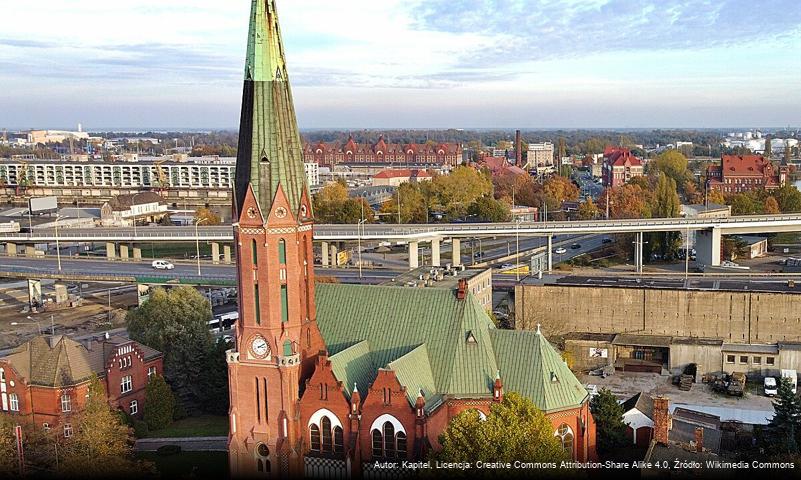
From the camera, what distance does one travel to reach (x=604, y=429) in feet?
169

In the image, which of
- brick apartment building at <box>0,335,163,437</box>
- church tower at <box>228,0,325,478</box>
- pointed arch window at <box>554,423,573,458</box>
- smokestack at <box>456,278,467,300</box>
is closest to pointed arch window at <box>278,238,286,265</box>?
church tower at <box>228,0,325,478</box>

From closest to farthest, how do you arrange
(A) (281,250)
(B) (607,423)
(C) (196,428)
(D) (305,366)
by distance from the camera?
(A) (281,250)
(D) (305,366)
(B) (607,423)
(C) (196,428)

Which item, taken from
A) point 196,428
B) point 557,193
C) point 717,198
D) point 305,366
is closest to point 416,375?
point 305,366

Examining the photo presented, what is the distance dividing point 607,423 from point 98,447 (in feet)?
102

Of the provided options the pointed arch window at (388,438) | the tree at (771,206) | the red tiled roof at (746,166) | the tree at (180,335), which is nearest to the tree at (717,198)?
the tree at (771,206)

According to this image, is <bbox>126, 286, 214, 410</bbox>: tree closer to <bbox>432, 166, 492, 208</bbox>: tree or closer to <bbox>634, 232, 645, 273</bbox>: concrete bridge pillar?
<bbox>634, 232, 645, 273</bbox>: concrete bridge pillar

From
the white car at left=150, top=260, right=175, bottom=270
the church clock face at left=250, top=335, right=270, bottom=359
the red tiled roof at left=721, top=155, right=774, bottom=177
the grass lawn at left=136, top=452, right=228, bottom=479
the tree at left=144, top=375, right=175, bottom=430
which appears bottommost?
the grass lawn at left=136, top=452, right=228, bottom=479

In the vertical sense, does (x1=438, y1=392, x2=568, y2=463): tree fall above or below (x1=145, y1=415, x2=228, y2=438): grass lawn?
above

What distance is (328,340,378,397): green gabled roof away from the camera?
45406 millimetres

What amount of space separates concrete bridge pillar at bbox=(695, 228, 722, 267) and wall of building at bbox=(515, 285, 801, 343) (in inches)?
1639

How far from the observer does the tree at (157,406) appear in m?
59.2

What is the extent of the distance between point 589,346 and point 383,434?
41844 mm

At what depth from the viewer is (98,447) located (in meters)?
45.6

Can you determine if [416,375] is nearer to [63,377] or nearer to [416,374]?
[416,374]
